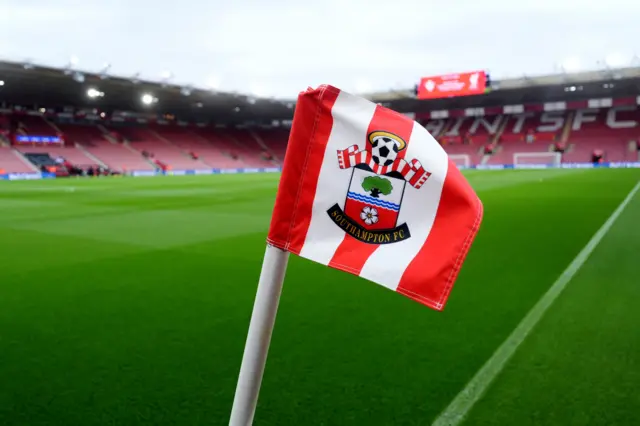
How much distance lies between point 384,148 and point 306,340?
2651 millimetres

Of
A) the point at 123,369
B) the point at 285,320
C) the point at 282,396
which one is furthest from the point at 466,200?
the point at 285,320

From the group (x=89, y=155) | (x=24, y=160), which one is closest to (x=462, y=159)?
(x=89, y=155)

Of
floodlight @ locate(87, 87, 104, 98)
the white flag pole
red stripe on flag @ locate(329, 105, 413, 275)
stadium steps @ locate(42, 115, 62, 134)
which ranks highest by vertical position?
floodlight @ locate(87, 87, 104, 98)

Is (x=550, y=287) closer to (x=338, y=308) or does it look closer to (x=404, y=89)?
(x=338, y=308)

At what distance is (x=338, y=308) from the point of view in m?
4.75

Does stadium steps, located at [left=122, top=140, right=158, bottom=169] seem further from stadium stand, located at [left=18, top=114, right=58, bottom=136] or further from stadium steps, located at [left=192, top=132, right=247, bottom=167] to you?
stadium steps, located at [left=192, top=132, right=247, bottom=167]

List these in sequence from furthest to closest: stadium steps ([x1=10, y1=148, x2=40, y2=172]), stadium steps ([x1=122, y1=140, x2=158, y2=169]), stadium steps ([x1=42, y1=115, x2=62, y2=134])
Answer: stadium steps ([x1=122, y1=140, x2=158, y2=169]) < stadium steps ([x1=42, y1=115, x2=62, y2=134]) < stadium steps ([x1=10, y1=148, x2=40, y2=172])

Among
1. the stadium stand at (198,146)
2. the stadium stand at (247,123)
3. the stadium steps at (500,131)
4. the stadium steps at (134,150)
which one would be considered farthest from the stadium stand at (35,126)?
the stadium steps at (500,131)

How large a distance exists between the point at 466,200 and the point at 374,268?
0.37 meters

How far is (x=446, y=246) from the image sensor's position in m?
1.54

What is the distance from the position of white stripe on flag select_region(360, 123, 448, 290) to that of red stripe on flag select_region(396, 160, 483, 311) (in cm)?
2

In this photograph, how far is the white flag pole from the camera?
5.47 feet

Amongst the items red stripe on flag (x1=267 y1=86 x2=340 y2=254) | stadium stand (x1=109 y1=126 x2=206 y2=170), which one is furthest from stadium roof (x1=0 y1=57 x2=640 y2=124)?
red stripe on flag (x1=267 y1=86 x2=340 y2=254)

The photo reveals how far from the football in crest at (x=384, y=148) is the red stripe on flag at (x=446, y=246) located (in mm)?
181
